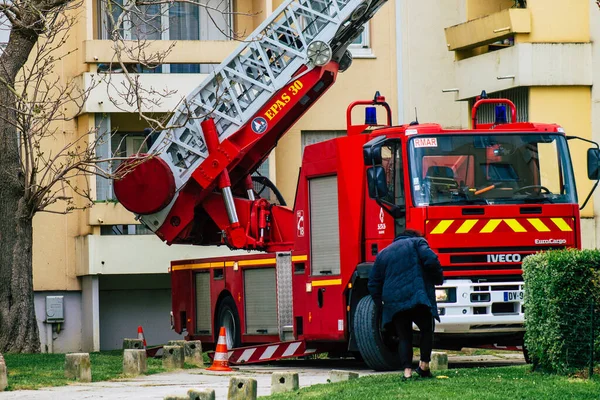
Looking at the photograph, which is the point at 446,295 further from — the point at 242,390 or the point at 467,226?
A: the point at 242,390

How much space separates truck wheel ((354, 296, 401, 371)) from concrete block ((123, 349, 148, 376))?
9.24 feet

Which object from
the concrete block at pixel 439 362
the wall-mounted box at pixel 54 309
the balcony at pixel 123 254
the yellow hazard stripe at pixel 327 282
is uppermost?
the balcony at pixel 123 254

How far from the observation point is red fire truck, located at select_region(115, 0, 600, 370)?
16.3m

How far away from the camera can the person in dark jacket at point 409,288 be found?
525 inches

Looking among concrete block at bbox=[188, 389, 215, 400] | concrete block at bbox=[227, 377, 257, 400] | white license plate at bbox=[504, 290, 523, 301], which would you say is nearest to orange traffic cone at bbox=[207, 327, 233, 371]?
white license plate at bbox=[504, 290, 523, 301]

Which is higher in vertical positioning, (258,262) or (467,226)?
(467,226)

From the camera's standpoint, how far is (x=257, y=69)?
2014 centimetres

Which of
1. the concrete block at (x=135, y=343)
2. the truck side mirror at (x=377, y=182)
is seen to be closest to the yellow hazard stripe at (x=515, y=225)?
the truck side mirror at (x=377, y=182)

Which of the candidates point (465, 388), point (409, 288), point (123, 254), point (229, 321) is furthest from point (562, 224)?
point (123, 254)

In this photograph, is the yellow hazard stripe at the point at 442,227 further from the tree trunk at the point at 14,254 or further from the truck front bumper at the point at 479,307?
the tree trunk at the point at 14,254

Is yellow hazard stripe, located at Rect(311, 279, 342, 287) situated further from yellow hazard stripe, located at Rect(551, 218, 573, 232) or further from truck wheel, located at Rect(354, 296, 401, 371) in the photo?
yellow hazard stripe, located at Rect(551, 218, 573, 232)

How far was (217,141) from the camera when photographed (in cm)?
2003

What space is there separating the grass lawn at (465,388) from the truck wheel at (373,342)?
293cm

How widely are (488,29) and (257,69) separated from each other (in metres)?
8.46
